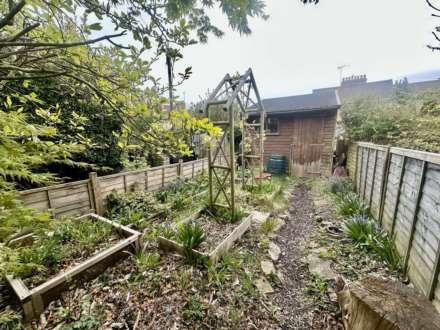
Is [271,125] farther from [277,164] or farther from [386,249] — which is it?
[386,249]

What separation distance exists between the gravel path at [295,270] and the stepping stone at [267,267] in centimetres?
17

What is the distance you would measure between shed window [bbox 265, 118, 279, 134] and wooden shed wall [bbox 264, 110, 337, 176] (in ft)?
0.59

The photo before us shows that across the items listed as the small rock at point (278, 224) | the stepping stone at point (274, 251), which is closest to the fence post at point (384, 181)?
the small rock at point (278, 224)

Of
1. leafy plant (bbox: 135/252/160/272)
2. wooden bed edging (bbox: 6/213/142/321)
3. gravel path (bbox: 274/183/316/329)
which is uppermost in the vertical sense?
wooden bed edging (bbox: 6/213/142/321)

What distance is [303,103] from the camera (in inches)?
367

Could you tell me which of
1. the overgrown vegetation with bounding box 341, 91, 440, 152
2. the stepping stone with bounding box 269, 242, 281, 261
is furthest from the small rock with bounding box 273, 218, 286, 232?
the overgrown vegetation with bounding box 341, 91, 440, 152

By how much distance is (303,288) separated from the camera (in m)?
2.33

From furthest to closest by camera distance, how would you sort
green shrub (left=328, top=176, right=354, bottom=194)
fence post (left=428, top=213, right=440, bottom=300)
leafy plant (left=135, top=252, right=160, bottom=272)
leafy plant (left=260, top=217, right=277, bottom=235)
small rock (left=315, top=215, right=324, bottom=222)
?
green shrub (left=328, top=176, right=354, bottom=194) → small rock (left=315, top=215, right=324, bottom=222) → leafy plant (left=260, top=217, right=277, bottom=235) → leafy plant (left=135, top=252, right=160, bottom=272) → fence post (left=428, top=213, right=440, bottom=300)

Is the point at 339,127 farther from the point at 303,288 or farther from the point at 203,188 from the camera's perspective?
the point at 303,288

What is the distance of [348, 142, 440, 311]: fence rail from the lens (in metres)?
1.77

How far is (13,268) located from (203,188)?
4246mm

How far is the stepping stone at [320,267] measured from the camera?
2445 millimetres

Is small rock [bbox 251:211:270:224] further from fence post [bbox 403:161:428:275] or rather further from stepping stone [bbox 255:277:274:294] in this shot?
fence post [bbox 403:161:428:275]

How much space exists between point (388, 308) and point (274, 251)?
188 cm
